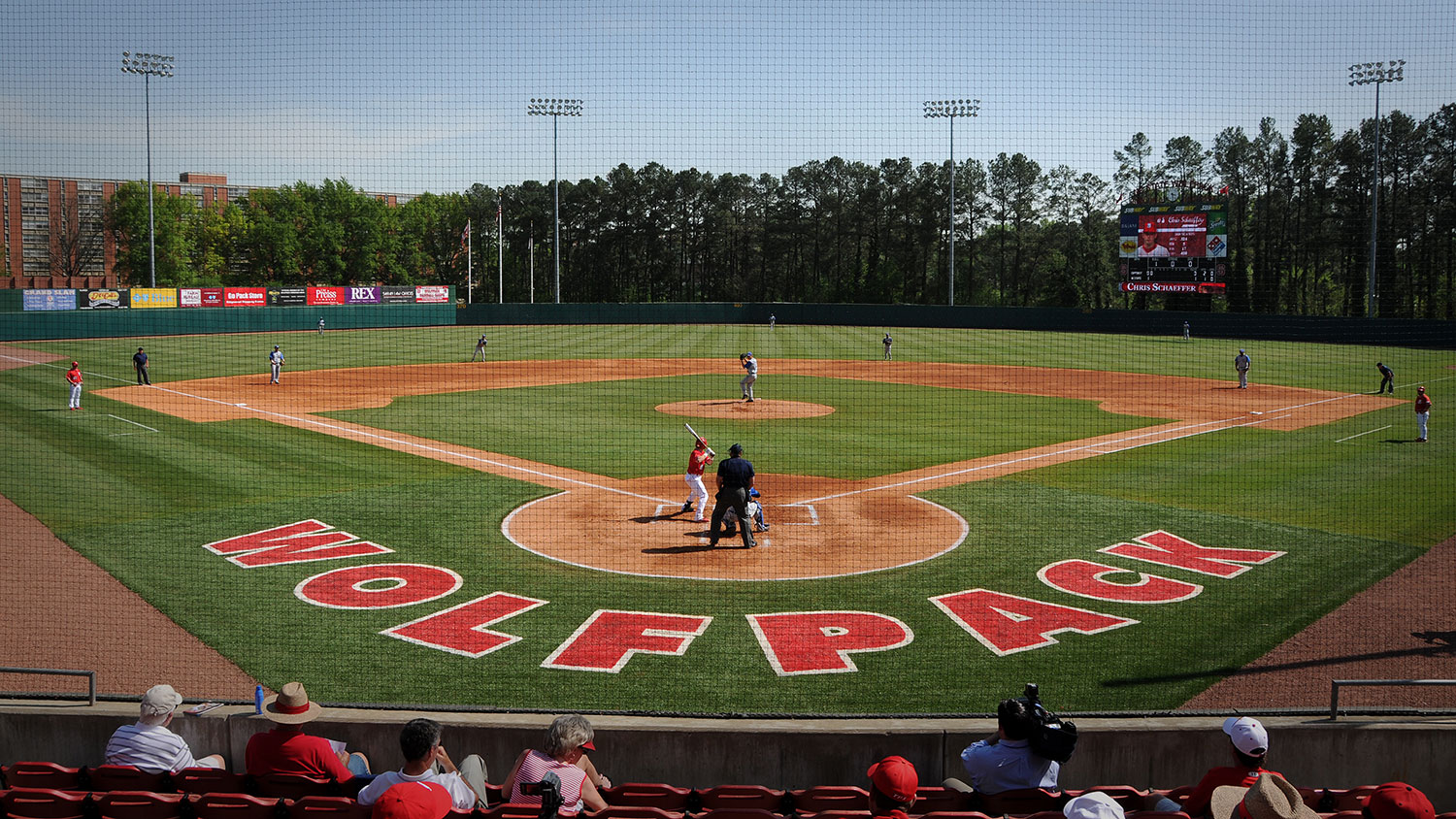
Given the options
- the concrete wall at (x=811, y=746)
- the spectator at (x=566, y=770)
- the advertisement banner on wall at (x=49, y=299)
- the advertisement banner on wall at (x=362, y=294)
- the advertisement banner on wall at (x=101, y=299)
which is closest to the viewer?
the spectator at (x=566, y=770)

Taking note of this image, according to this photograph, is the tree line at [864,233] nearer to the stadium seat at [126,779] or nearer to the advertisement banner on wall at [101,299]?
the advertisement banner on wall at [101,299]

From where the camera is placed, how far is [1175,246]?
152ft

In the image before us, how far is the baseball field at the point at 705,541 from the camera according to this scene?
30.3ft

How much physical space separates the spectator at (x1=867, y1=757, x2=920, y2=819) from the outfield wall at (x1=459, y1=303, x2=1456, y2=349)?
157 ft

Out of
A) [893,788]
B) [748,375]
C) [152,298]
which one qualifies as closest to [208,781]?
[893,788]

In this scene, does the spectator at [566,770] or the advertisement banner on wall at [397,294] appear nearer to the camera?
the spectator at [566,770]

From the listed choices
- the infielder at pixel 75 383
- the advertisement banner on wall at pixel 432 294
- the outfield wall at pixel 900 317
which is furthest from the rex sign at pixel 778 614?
the advertisement banner on wall at pixel 432 294

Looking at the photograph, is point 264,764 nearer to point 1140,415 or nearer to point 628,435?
point 628,435

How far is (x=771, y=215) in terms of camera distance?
65.8 meters

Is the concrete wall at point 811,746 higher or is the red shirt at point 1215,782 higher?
the red shirt at point 1215,782

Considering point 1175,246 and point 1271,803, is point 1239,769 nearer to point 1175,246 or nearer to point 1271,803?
point 1271,803

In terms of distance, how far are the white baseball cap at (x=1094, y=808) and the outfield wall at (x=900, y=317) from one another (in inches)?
1885

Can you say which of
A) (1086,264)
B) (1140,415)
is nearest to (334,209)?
(1086,264)

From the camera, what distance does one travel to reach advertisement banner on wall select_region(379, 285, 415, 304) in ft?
208
